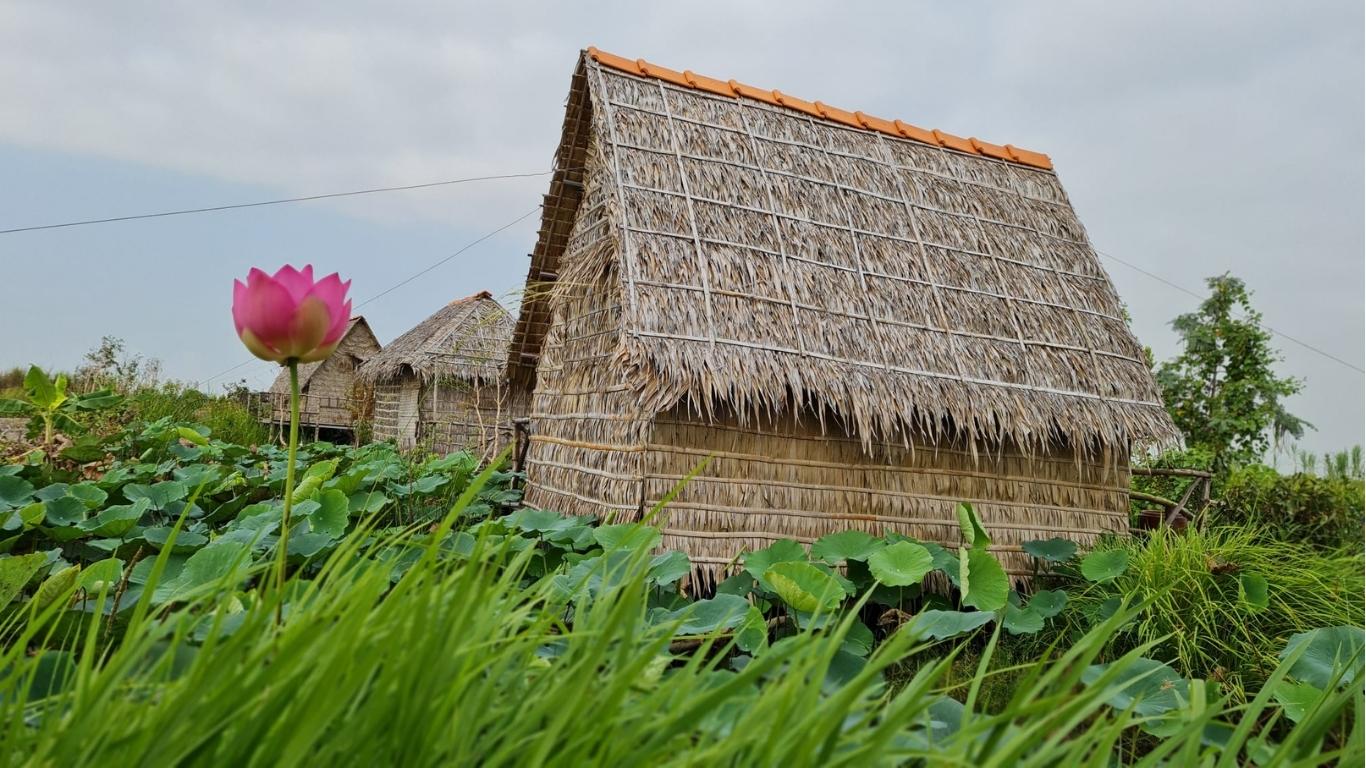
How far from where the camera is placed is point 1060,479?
17.0 feet

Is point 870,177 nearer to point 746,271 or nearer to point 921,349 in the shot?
point 921,349

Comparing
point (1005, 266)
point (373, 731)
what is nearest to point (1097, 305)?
point (1005, 266)

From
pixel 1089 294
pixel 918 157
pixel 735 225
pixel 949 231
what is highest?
pixel 918 157

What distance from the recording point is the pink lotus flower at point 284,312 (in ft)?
3.73

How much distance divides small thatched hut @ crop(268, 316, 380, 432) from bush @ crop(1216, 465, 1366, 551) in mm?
14466

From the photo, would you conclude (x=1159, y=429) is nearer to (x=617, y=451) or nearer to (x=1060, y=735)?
(x=617, y=451)

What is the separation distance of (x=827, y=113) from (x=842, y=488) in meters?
2.67

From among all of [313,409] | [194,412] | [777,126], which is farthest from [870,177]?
[313,409]

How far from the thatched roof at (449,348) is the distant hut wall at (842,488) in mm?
7879

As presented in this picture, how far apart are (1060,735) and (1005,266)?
199 inches

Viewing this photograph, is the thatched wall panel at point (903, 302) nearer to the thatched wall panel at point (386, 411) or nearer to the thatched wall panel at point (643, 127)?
the thatched wall panel at point (643, 127)

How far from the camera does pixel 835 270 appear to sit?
4.79m

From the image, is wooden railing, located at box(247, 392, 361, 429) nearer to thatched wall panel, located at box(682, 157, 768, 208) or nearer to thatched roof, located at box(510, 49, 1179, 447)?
thatched roof, located at box(510, 49, 1179, 447)

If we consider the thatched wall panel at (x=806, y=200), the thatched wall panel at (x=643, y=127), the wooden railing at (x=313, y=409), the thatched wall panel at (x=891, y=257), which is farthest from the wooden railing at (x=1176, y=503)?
the wooden railing at (x=313, y=409)
